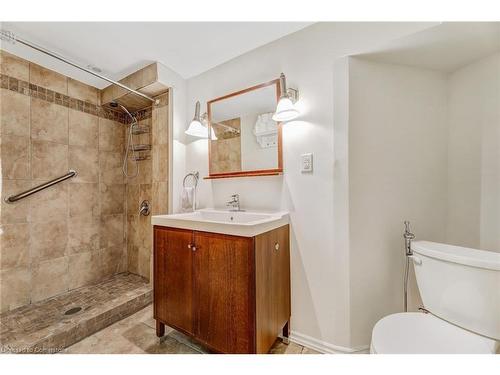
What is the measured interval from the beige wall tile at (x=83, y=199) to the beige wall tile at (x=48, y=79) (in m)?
Result: 0.83

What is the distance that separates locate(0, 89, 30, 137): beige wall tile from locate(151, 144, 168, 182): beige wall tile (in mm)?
902

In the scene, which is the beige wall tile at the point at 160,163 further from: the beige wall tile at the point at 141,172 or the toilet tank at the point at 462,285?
the toilet tank at the point at 462,285

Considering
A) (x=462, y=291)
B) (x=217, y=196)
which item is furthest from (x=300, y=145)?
(x=462, y=291)

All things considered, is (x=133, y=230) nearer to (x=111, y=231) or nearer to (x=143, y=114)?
(x=111, y=231)

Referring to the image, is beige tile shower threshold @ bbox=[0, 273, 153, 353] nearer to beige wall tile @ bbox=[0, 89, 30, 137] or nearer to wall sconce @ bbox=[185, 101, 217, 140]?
beige wall tile @ bbox=[0, 89, 30, 137]

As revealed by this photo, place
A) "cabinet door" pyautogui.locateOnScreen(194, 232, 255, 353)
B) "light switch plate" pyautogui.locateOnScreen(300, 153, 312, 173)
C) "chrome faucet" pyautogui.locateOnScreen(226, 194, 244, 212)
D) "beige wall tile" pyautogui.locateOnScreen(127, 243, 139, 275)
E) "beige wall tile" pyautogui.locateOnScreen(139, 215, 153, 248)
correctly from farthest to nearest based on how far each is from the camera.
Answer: "beige wall tile" pyautogui.locateOnScreen(127, 243, 139, 275), "beige wall tile" pyautogui.locateOnScreen(139, 215, 153, 248), "chrome faucet" pyautogui.locateOnScreen(226, 194, 244, 212), "light switch plate" pyautogui.locateOnScreen(300, 153, 312, 173), "cabinet door" pyautogui.locateOnScreen(194, 232, 255, 353)

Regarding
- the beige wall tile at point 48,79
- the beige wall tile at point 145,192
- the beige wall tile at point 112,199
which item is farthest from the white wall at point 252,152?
the beige wall tile at point 48,79

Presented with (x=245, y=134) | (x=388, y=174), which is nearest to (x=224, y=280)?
(x=245, y=134)

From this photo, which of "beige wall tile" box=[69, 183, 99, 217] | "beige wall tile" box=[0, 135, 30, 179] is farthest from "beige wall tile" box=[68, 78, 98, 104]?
"beige wall tile" box=[69, 183, 99, 217]

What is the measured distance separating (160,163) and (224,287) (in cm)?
128

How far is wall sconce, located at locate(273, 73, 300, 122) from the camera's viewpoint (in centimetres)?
120

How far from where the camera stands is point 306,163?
1.26 metres

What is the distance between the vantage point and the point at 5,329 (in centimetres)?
126

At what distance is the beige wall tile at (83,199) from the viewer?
1.83 metres
